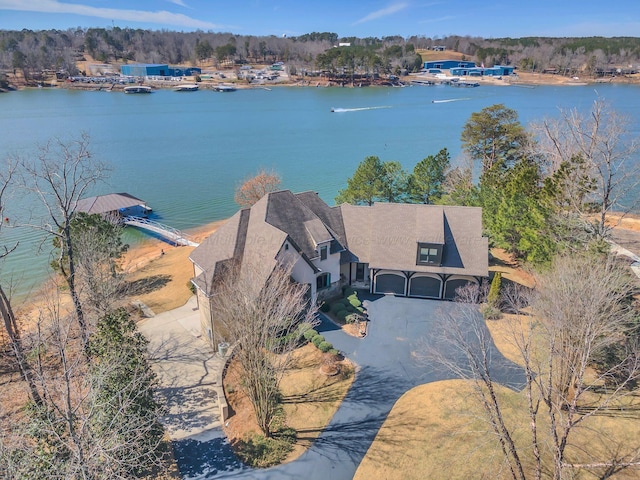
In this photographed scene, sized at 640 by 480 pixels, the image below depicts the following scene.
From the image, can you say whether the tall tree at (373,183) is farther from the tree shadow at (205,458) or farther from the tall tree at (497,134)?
the tree shadow at (205,458)

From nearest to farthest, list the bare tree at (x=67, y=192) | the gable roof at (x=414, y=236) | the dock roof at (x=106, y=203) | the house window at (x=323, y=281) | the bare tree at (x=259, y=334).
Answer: the bare tree at (x=259, y=334)
the bare tree at (x=67, y=192)
the house window at (x=323, y=281)
the gable roof at (x=414, y=236)
the dock roof at (x=106, y=203)

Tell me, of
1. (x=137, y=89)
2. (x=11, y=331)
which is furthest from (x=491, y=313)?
(x=137, y=89)

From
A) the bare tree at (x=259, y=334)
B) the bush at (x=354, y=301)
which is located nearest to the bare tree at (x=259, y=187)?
the bush at (x=354, y=301)

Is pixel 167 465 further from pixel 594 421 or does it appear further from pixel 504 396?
pixel 594 421

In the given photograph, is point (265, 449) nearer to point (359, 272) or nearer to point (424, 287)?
point (359, 272)

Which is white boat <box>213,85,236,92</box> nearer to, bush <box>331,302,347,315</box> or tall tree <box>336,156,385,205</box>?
tall tree <box>336,156,385,205</box>

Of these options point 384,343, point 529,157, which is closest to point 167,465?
point 384,343

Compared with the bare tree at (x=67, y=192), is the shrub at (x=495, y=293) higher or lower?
lower
